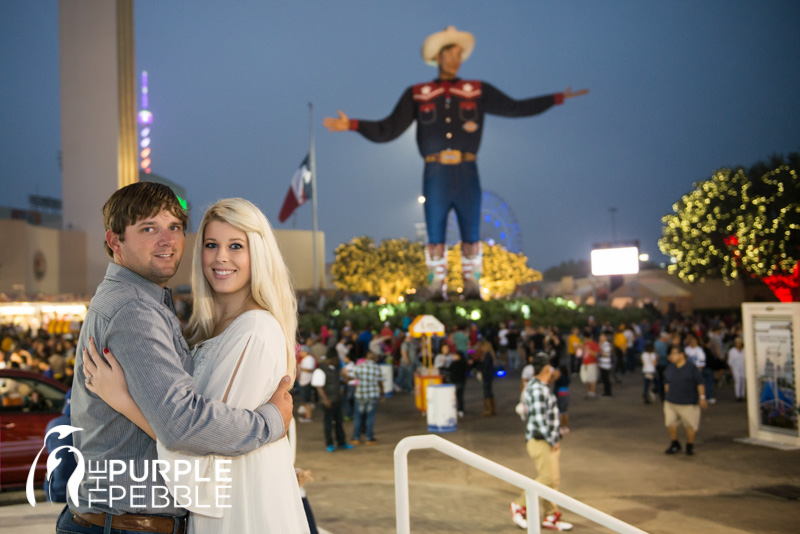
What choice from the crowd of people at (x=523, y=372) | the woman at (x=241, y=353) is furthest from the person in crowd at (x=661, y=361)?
the woman at (x=241, y=353)

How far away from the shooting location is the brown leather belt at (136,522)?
82.1 inches

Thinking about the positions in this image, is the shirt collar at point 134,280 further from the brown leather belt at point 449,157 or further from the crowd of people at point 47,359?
the brown leather belt at point 449,157

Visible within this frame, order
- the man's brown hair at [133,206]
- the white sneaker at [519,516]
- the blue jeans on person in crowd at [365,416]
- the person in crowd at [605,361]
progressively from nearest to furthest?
the man's brown hair at [133,206]
the white sneaker at [519,516]
the blue jeans on person in crowd at [365,416]
the person in crowd at [605,361]

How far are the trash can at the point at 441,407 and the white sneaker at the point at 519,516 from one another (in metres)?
5.66

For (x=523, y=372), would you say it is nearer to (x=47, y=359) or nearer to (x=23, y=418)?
(x=23, y=418)

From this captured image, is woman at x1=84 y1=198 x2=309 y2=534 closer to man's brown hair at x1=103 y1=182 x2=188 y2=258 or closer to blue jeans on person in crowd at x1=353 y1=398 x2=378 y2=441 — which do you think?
man's brown hair at x1=103 y1=182 x2=188 y2=258

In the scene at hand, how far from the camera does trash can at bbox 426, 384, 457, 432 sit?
42.3 feet

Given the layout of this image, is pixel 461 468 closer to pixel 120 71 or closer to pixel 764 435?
pixel 764 435

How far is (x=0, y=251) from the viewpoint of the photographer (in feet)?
116

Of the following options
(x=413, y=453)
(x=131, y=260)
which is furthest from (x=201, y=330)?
(x=413, y=453)

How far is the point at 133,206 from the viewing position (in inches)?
88.5

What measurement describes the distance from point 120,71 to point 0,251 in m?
11.1

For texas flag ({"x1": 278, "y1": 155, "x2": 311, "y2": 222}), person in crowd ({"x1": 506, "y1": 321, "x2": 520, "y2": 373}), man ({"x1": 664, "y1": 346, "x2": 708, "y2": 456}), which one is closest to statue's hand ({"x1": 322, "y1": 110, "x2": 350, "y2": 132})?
texas flag ({"x1": 278, "y1": 155, "x2": 311, "y2": 222})

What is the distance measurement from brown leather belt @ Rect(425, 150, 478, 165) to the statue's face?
→ 320 cm
